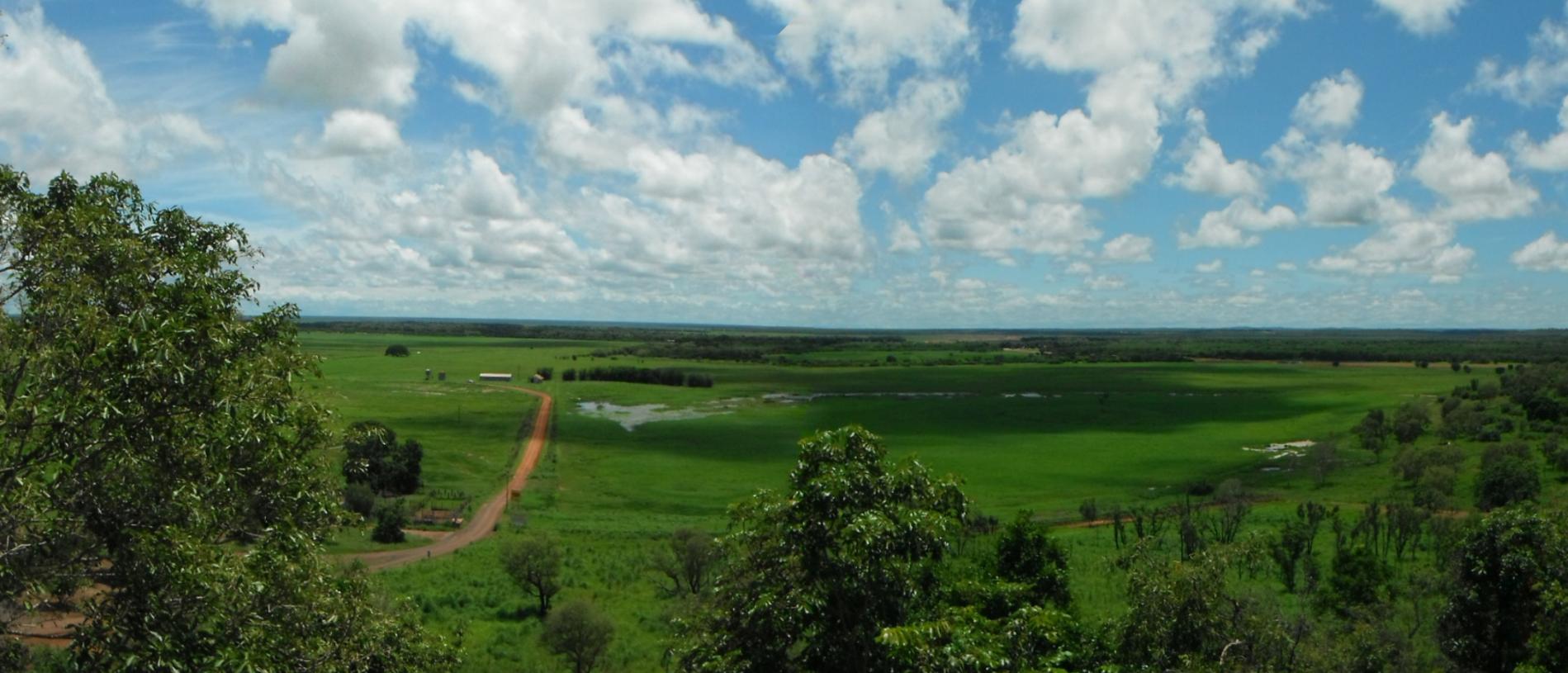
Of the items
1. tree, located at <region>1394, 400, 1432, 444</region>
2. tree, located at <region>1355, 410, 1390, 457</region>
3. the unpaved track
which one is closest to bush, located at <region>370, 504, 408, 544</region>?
the unpaved track

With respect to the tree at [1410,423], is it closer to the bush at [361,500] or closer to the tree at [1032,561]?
the tree at [1032,561]

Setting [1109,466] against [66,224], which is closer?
[66,224]

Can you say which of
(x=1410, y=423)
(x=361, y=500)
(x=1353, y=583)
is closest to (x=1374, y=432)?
(x=1410, y=423)

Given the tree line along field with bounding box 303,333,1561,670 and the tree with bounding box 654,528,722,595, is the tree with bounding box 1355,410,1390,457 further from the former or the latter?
the tree with bounding box 654,528,722,595

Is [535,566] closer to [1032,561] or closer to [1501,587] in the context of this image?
[1032,561]

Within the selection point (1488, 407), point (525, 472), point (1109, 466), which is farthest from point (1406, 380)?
point (525, 472)

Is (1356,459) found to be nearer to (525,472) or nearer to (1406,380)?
(525,472)
